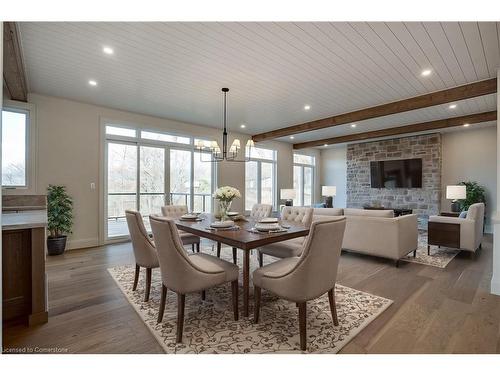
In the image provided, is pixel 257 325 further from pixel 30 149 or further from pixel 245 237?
pixel 30 149

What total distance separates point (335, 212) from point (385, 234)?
0.75 m

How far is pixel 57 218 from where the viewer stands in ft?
13.0

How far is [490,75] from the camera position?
10.4 ft

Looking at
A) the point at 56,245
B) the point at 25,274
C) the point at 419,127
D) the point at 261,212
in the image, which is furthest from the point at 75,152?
the point at 419,127

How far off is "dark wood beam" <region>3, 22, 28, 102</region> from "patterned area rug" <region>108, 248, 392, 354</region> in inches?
103

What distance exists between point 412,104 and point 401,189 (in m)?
3.80

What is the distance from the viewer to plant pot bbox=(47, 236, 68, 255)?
155 inches

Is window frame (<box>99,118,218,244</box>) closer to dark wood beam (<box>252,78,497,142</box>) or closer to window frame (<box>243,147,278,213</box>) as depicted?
window frame (<box>243,147,278,213</box>)

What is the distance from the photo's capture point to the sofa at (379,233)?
3.52m

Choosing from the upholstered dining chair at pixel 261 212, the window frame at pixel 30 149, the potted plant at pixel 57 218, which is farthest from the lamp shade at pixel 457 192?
the window frame at pixel 30 149
